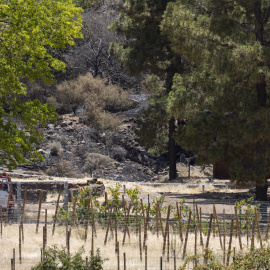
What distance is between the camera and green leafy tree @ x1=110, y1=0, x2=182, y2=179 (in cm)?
2686

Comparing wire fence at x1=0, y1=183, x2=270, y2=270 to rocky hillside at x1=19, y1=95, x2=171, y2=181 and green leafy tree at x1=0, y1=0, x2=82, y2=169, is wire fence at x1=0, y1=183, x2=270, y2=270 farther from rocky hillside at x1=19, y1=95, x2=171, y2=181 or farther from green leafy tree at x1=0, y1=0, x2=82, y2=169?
rocky hillside at x1=19, y1=95, x2=171, y2=181

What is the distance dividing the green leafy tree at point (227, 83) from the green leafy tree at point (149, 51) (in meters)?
7.23

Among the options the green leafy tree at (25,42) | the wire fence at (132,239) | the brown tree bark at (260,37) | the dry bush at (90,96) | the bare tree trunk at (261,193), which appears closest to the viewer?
the wire fence at (132,239)

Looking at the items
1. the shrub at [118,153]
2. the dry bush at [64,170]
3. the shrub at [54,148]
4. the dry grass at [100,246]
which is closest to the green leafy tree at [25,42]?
the dry grass at [100,246]

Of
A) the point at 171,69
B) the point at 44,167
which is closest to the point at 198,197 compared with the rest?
the point at 171,69

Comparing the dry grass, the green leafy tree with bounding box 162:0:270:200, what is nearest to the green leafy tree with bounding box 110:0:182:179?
the green leafy tree with bounding box 162:0:270:200

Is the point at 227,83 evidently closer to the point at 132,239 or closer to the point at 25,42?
the point at 25,42

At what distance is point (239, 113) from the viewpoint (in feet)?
57.5

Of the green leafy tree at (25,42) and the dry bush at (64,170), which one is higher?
the green leafy tree at (25,42)

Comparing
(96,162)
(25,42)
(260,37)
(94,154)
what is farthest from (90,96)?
(25,42)

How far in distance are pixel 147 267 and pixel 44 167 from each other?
22.5 m

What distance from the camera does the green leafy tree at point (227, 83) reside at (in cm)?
1683

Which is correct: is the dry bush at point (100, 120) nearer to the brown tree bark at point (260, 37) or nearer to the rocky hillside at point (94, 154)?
the rocky hillside at point (94, 154)

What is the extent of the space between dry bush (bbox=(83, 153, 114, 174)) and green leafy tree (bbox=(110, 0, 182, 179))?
14.3 feet
